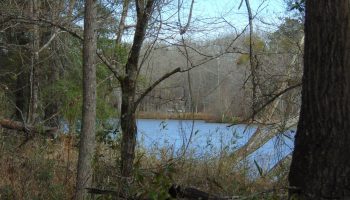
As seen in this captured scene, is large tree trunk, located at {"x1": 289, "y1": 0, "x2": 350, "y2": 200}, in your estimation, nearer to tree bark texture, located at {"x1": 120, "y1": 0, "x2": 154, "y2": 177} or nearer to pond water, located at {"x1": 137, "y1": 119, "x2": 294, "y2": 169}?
tree bark texture, located at {"x1": 120, "y1": 0, "x2": 154, "y2": 177}

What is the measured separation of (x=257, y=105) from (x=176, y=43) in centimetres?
182

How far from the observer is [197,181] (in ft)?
24.6

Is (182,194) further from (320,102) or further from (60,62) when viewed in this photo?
(60,62)

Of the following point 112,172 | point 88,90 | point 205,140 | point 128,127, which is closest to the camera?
point 112,172

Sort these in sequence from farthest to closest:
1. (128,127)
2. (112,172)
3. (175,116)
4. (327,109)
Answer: (175,116)
(128,127)
(112,172)
(327,109)

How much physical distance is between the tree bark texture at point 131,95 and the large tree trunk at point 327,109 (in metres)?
2.65

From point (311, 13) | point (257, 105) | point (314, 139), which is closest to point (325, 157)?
point (314, 139)

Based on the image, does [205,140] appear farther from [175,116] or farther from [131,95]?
[131,95]

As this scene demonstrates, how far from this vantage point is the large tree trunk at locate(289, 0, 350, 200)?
412 centimetres

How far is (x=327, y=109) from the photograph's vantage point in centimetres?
418


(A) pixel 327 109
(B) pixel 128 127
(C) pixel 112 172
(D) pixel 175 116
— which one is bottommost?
(C) pixel 112 172

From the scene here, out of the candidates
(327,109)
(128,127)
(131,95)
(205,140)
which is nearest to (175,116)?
(131,95)

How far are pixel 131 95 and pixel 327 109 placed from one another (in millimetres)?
3140

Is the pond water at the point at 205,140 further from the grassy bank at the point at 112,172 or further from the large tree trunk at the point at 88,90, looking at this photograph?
the large tree trunk at the point at 88,90
